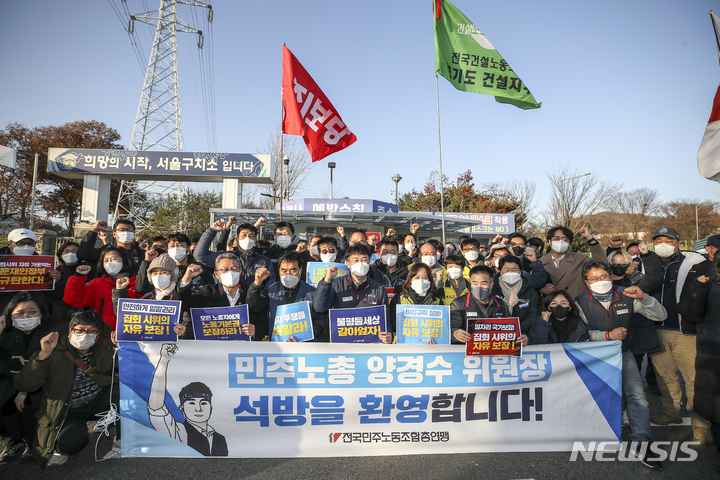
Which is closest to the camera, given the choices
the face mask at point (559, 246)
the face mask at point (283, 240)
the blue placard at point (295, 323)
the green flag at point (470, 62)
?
the blue placard at point (295, 323)

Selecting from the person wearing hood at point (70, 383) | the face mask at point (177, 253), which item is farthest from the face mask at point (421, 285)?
the person wearing hood at point (70, 383)

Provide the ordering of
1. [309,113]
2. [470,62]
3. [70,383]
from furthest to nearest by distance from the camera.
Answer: [470,62]
[309,113]
[70,383]

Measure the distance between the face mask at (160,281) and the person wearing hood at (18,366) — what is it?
3.20ft

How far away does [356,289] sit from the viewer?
4266 mm

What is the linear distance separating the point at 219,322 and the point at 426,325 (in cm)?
194

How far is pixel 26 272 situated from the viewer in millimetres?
4465

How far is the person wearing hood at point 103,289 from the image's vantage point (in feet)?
14.0

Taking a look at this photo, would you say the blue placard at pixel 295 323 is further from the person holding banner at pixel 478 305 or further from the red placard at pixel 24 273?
the red placard at pixel 24 273

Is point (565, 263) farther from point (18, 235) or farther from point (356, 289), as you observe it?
point (18, 235)

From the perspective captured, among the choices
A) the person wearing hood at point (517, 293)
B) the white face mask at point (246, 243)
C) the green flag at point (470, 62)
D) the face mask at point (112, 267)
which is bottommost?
the person wearing hood at point (517, 293)

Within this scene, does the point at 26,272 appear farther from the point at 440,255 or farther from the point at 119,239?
the point at 440,255

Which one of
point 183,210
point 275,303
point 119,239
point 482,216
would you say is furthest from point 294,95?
point 482,216

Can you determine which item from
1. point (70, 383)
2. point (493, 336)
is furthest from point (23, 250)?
point (493, 336)

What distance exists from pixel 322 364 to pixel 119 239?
3.75 meters
